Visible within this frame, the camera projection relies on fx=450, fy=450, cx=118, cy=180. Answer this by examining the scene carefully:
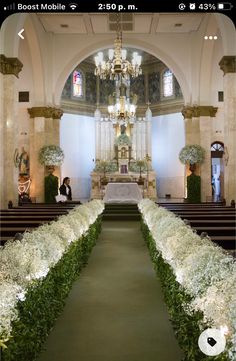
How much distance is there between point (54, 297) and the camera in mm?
5230

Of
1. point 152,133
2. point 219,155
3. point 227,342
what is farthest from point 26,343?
point 152,133

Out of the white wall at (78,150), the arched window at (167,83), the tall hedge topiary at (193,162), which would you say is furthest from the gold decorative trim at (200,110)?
the white wall at (78,150)

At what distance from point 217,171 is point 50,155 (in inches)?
413

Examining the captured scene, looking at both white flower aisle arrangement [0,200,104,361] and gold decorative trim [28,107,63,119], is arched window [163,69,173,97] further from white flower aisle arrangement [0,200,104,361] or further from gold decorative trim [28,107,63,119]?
white flower aisle arrangement [0,200,104,361]

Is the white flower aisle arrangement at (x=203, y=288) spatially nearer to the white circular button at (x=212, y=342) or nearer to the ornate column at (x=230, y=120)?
the white circular button at (x=212, y=342)

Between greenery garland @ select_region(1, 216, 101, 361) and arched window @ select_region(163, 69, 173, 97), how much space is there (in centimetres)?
2261

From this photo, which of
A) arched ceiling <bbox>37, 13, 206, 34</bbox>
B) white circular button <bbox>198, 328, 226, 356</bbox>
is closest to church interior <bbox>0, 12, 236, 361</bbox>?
white circular button <bbox>198, 328, 226, 356</bbox>

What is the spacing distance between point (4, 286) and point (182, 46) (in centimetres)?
2115

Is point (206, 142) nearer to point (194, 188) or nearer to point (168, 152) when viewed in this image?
point (194, 188)

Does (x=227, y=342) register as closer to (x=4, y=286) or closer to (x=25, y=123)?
(x=4, y=286)

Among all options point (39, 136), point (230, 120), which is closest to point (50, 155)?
point (39, 136)

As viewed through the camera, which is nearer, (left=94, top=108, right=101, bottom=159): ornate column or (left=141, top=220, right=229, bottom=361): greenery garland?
(left=141, top=220, right=229, bottom=361): greenery garland

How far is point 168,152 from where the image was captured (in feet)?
91.8

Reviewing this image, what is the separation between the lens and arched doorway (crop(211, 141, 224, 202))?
25.0 metres
